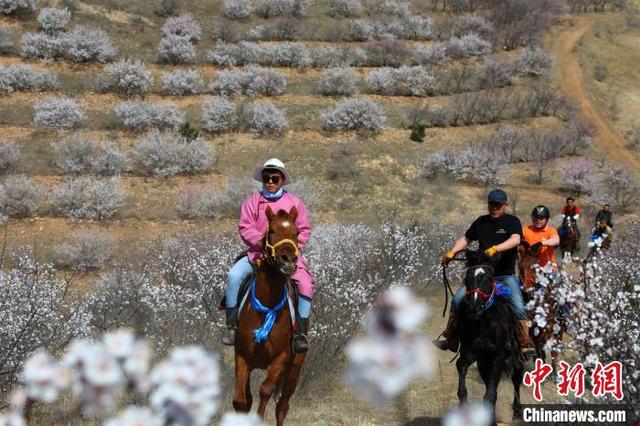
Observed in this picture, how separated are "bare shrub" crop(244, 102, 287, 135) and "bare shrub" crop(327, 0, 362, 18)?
12759 mm

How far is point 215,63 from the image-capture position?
27.0 metres

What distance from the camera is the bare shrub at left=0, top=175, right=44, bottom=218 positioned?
1623cm

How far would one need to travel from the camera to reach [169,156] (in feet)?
64.6

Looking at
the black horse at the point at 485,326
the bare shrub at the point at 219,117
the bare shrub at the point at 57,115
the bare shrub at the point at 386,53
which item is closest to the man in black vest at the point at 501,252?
the black horse at the point at 485,326

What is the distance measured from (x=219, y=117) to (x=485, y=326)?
1753 cm

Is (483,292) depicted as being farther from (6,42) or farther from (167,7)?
(167,7)

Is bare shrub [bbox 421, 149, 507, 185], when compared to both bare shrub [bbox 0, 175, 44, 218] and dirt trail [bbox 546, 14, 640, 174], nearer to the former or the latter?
dirt trail [bbox 546, 14, 640, 174]

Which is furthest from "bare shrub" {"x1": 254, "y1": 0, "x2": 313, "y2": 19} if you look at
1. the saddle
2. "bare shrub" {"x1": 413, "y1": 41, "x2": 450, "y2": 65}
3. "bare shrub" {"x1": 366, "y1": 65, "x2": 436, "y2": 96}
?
the saddle

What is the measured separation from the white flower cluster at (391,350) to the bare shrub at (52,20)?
27617 mm

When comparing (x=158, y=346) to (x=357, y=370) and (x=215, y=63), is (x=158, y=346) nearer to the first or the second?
(x=357, y=370)

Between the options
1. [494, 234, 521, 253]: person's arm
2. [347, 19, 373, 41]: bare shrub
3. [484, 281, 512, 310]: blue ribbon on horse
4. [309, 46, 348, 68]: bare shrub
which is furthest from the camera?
[347, 19, 373, 41]: bare shrub

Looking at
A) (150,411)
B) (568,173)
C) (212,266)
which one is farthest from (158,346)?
(568,173)

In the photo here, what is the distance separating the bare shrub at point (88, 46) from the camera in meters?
24.5
